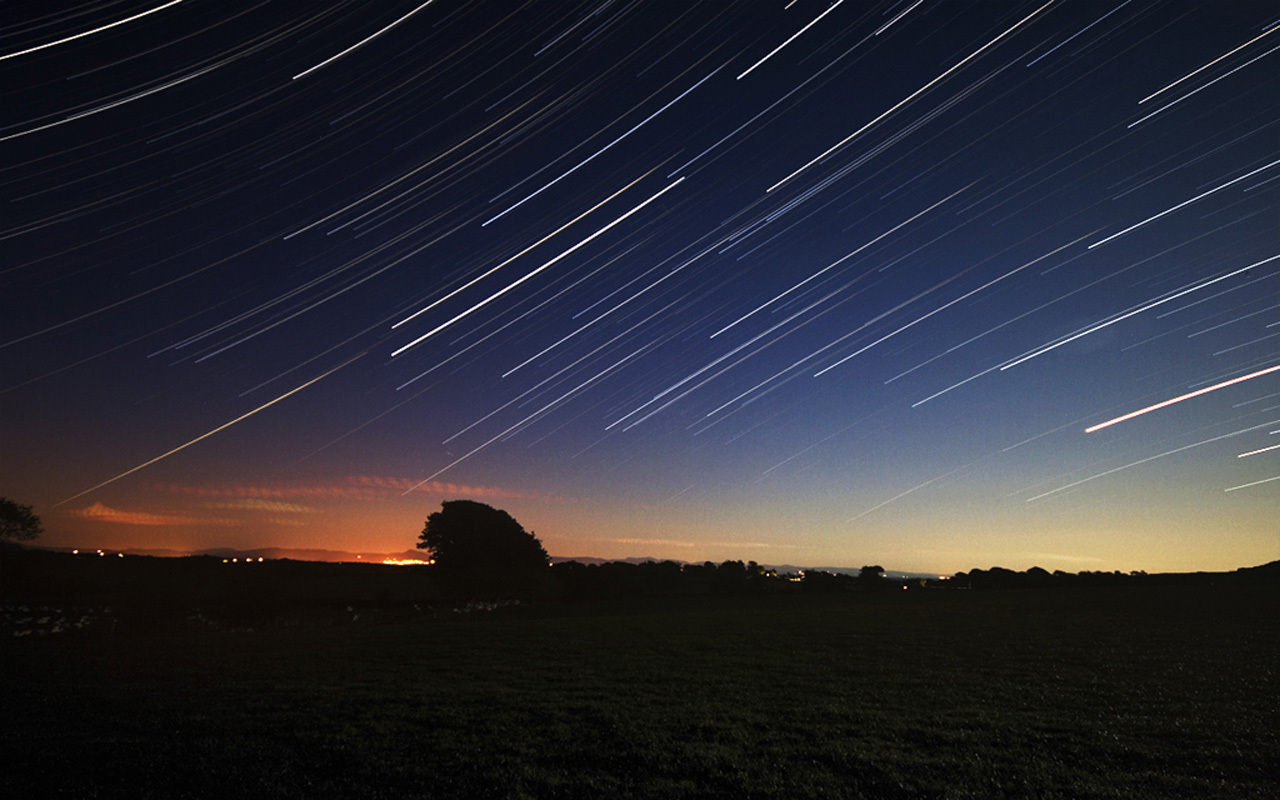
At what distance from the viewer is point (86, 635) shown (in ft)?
90.1

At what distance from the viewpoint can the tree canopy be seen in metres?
54.7

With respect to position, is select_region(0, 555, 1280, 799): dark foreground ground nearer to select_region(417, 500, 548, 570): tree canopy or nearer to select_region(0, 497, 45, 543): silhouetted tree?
select_region(417, 500, 548, 570): tree canopy

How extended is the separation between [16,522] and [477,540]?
3784 centimetres

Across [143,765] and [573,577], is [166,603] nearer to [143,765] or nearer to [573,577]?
[573,577]

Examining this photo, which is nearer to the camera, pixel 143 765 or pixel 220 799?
pixel 220 799

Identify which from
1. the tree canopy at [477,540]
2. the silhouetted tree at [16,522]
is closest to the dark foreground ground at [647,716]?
the tree canopy at [477,540]

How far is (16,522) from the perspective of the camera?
2012 inches

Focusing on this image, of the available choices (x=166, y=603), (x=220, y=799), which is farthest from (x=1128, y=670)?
(x=166, y=603)

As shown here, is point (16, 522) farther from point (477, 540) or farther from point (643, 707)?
point (643, 707)

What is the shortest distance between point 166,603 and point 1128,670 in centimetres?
5096

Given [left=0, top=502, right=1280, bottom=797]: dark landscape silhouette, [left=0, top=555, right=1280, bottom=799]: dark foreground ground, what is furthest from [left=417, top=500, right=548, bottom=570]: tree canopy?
[left=0, top=555, right=1280, bottom=799]: dark foreground ground

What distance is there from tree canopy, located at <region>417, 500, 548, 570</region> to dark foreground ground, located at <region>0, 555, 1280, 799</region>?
28.5 m

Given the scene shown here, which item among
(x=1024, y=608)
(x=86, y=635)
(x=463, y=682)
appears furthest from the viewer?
(x=1024, y=608)

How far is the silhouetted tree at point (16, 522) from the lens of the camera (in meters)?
50.4
